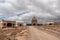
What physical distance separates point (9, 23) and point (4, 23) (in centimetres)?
677

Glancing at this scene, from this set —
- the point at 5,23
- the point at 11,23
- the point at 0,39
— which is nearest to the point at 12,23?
the point at 11,23

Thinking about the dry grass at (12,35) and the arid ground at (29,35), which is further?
the arid ground at (29,35)

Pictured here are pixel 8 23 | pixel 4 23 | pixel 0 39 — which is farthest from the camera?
pixel 8 23

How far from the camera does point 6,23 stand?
9238 cm

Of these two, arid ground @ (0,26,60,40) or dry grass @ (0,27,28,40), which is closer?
dry grass @ (0,27,28,40)

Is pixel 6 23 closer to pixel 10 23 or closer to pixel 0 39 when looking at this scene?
pixel 10 23

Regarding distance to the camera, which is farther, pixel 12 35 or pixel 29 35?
pixel 29 35

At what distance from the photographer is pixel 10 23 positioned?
9656 cm

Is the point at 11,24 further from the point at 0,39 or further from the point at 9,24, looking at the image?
the point at 0,39

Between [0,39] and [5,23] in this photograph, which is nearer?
[0,39]

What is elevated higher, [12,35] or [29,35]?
[12,35]

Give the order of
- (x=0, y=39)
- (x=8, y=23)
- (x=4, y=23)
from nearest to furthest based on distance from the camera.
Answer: (x=0, y=39) < (x=4, y=23) < (x=8, y=23)

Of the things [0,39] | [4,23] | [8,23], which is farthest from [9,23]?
[0,39]

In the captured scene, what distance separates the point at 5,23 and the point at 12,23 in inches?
283
